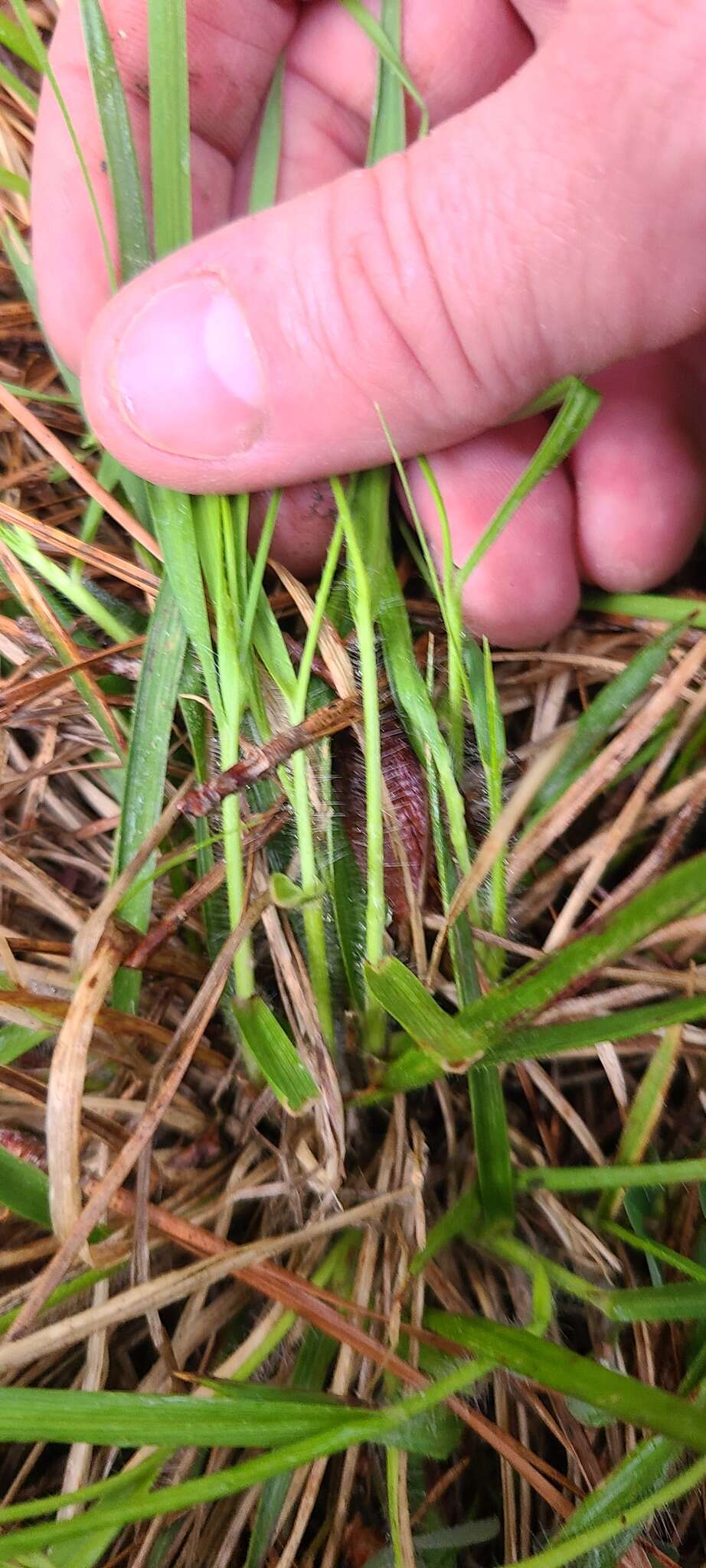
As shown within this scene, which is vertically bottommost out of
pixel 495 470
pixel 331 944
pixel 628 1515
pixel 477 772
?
pixel 628 1515

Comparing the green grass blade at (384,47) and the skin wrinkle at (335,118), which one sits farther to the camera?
the skin wrinkle at (335,118)

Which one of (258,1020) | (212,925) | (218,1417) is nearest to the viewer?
(218,1417)

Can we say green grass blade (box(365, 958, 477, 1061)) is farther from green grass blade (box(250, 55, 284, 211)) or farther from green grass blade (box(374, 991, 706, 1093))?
green grass blade (box(250, 55, 284, 211))

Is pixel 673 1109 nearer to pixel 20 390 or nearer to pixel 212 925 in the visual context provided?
pixel 212 925

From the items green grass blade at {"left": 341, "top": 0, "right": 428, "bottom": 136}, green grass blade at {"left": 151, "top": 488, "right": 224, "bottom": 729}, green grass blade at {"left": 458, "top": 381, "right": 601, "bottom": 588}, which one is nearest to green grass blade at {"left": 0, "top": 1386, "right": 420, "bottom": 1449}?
green grass blade at {"left": 151, "top": 488, "right": 224, "bottom": 729}

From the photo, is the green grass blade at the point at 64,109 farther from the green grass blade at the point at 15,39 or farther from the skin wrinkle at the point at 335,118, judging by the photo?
the skin wrinkle at the point at 335,118

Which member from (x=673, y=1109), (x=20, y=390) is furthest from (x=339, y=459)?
(x=673, y=1109)

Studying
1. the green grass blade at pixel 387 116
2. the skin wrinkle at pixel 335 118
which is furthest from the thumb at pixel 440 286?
the skin wrinkle at pixel 335 118
